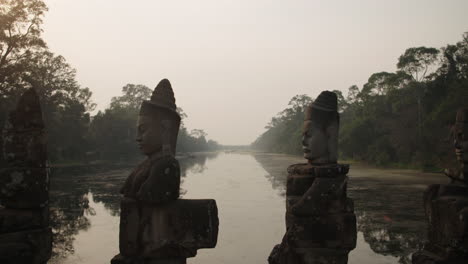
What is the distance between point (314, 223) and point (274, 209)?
10.4 meters

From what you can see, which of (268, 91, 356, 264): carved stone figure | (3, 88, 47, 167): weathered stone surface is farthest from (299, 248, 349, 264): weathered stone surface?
(3, 88, 47, 167): weathered stone surface

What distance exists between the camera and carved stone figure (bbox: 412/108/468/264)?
3863 millimetres

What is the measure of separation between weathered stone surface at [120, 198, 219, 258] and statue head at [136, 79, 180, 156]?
0.63m

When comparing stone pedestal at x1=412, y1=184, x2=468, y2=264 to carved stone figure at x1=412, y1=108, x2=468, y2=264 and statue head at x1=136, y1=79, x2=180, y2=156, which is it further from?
statue head at x1=136, y1=79, x2=180, y2=156

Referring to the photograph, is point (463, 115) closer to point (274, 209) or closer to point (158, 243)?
point (158, 243)

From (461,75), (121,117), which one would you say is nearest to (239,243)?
(461,75)

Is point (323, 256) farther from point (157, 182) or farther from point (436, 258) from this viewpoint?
point (157, 182)

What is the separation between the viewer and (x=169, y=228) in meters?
3.90

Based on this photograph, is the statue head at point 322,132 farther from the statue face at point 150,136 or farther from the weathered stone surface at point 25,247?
the weathered stone surface at point 25,247

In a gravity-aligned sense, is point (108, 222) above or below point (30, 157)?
below

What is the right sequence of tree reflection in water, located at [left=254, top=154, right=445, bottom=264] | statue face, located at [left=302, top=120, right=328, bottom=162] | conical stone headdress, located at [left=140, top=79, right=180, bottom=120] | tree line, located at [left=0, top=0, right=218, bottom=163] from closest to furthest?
1. conical stone headdress, located at [left=140, top=79, right=180, bottom=120]
2. statue face, located at [left=302, top=120, right=328, bottom=162]
3. tree reflection in water, located at [left=254, top=154, right=445, bottom=264]
4. tree line, located at [left=0, top=0, right=218, bottom=163]

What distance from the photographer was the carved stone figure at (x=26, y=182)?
13.3ft

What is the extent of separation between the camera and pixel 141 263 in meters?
3.93

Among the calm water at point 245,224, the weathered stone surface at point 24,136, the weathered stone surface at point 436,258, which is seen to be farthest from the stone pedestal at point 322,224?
the calm water at point 245,224
